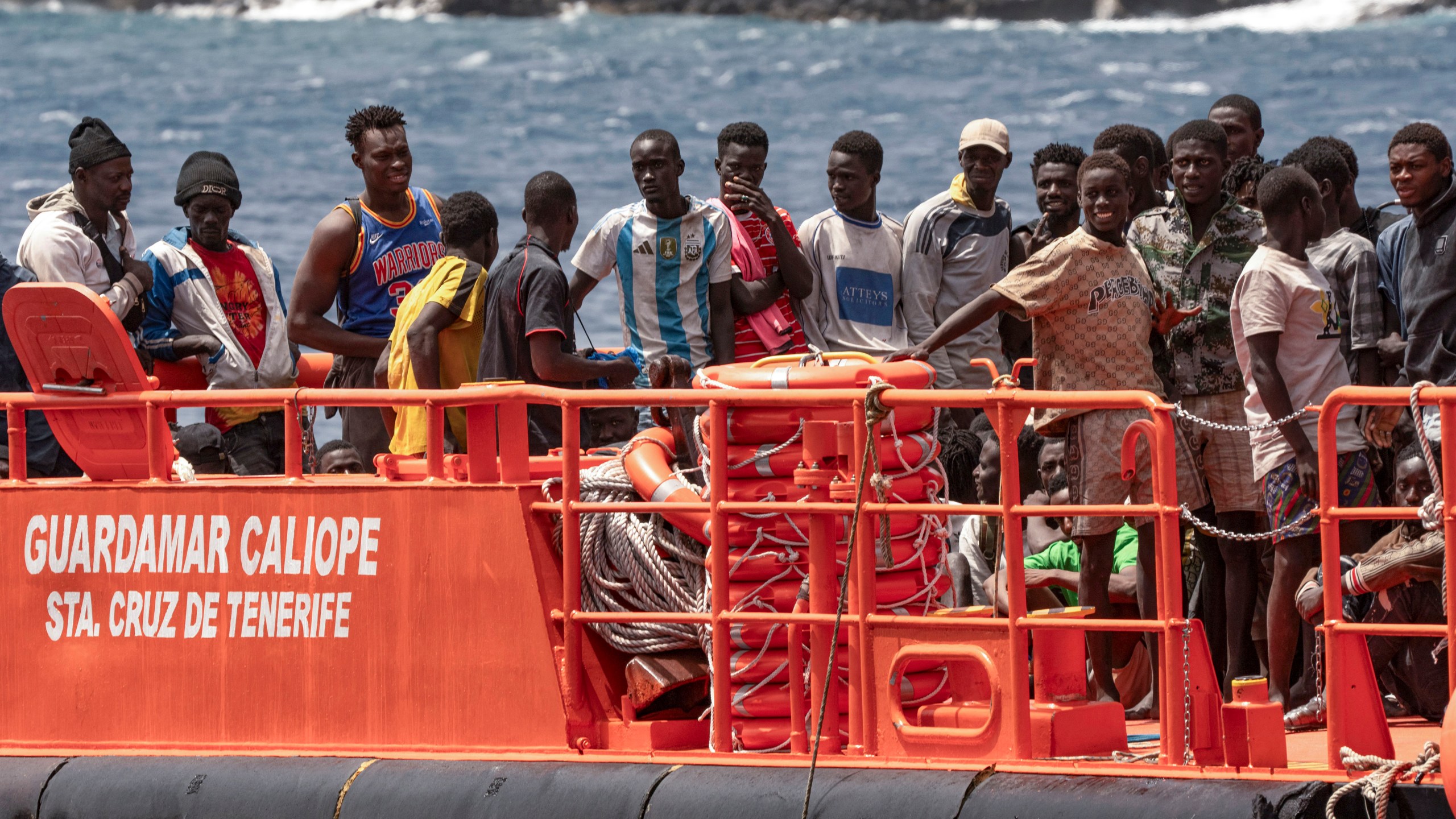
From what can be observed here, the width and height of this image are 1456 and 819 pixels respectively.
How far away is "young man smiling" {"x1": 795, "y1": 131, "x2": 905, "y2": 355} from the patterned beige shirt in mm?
1880

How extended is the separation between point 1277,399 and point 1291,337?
0.90 ft

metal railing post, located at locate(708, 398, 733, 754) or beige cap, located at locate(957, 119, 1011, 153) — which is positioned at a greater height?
beige cap, located at locate(957, 119, 1011, 153)

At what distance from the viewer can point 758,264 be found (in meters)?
8.26

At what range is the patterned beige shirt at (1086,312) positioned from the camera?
651 cm

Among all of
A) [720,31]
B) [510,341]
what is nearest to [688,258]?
[510,341]

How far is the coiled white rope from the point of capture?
5.88 meters

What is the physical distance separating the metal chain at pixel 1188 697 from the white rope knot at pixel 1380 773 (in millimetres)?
414

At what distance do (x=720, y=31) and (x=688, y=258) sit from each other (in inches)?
2125

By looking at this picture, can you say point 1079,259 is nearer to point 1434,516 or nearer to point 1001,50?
point 1434,516

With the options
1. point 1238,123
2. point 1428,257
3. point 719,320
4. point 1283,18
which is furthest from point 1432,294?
point 1283,18

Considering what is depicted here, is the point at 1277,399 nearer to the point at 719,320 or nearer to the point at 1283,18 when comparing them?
the point at 719,320

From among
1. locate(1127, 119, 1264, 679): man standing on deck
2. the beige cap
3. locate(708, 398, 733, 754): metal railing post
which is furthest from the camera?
the beige cap

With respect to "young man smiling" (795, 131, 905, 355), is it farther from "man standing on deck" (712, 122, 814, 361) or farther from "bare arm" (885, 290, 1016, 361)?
"bare arm" (885, 290, 1016, 361)

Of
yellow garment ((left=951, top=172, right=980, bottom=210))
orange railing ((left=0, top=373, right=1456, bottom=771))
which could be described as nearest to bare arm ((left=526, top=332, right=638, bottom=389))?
orange railing ((left=0, top=373, right=1456, bottom=771))
